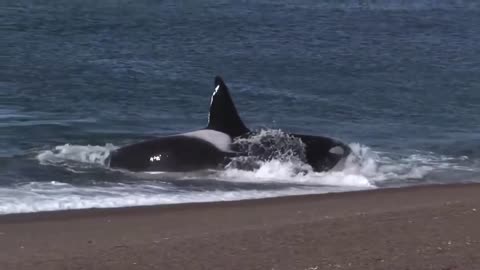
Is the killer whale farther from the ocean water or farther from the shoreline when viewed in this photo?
the shoreline

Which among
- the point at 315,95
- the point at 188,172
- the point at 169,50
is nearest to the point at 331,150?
the point at 188,172

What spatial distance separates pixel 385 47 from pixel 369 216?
64.0ft

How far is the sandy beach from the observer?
9.83m

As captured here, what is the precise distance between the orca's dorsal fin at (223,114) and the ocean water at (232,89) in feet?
2.07

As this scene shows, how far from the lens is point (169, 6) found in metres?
37.4

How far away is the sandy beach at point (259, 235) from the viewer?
387 inches

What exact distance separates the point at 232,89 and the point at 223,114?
806cm

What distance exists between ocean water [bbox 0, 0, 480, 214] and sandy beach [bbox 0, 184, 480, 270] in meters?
0.99

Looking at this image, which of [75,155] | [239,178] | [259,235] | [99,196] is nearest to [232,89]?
[75,155]

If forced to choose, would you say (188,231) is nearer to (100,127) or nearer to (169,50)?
(100,127)

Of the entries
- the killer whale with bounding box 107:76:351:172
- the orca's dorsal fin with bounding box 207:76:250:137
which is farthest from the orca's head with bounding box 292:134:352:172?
the orca's dorsal fin with bounding box 207:76:250:137

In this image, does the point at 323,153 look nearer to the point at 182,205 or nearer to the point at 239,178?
the point at 239,178

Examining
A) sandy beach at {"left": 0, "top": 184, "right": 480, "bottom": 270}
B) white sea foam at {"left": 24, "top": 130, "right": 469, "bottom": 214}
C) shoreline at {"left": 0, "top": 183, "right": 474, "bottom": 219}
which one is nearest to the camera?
sandy beach at {"left": 0, "top": 184, "right": 480, "bottom": 270}

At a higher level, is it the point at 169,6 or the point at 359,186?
the point at 169,6
